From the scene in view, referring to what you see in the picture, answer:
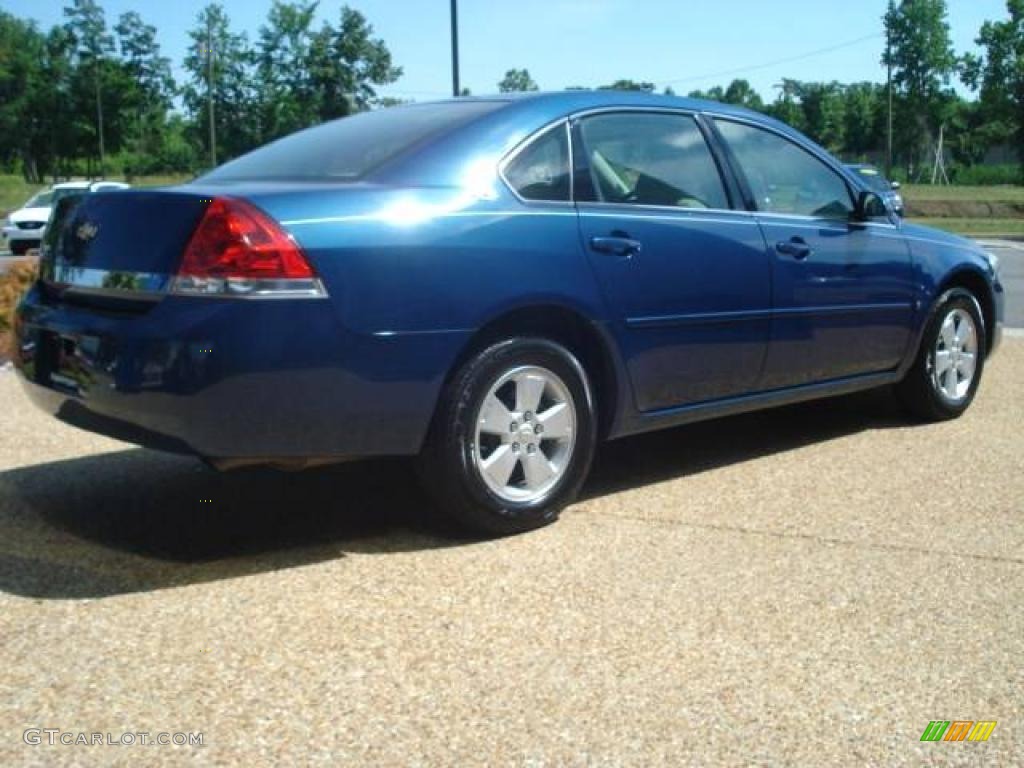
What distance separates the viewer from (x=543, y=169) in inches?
174

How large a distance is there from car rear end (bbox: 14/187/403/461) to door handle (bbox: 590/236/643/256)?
1112 mm

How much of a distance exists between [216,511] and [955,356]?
12.8ft

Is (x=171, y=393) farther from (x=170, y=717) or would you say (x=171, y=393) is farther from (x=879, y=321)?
(x=879, y=321)

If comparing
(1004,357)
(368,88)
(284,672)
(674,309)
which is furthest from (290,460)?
(368,88)

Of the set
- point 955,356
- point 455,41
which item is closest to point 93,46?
point 455,41

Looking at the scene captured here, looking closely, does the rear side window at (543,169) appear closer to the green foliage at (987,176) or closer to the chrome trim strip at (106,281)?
the chrome trim strip at (106,281)

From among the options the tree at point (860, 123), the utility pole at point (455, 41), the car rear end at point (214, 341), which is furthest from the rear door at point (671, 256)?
Result: the tree at point (860, 123)

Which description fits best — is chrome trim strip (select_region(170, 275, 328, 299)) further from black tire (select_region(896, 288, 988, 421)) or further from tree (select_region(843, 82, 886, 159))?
tree (select_region(843, 82, 886, 159))

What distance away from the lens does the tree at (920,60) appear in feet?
225

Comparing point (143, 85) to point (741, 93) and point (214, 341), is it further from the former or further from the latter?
point (741, 93)

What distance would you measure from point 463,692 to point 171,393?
4.30 ft

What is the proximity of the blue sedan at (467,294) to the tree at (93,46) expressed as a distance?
52582mm

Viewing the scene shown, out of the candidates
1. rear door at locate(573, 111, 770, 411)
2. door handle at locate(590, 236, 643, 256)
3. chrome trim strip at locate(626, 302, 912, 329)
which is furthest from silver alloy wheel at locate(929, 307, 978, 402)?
door handle at locate(590, 236, 643, 256)

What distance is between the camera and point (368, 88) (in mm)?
48531
